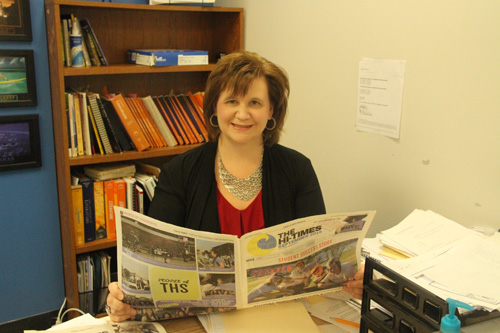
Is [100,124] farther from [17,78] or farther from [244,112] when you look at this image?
[244,112]

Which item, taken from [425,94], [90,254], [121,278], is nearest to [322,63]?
[425,94]

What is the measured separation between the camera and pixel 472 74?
58.0 inches

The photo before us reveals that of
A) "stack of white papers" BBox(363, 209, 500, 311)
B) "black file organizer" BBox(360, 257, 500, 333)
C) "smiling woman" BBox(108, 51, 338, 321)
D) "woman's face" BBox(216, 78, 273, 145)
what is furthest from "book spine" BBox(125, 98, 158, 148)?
"black file organizer" BBox(360, 257, 500, 333)

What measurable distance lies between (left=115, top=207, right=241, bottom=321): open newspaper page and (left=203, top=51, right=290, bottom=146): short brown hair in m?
0.59

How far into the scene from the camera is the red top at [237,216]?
1636 mm

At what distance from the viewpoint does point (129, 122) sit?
8.01 feet

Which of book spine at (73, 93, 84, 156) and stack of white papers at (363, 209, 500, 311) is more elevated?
book spine at (73, 93, 84, 156)

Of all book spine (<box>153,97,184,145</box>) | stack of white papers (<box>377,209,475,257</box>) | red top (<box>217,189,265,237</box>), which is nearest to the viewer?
stack of white papers (<box>377,209,475,257</box>)

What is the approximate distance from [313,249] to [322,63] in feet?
3.63

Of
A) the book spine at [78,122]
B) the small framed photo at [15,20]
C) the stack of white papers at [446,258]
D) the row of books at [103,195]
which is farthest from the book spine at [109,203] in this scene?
the stack of white papers at [446,258]

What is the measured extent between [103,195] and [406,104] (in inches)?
60.1

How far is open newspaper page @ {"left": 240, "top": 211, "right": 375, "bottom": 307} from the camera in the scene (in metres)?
1.15

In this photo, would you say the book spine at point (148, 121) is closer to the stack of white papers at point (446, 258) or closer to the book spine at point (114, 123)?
the book spine at point (114, 123)

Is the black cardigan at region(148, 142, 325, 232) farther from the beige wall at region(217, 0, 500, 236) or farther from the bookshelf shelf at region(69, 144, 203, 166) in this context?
the bookshelf shelf at region(69, 144, 203, 166)
